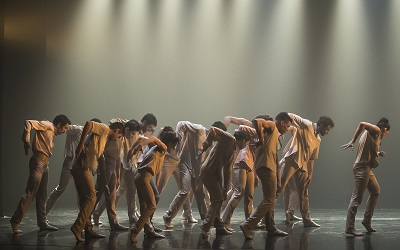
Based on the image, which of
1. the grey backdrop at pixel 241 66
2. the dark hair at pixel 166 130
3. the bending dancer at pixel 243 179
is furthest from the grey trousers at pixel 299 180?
the grey backdrop at pixel 241 66

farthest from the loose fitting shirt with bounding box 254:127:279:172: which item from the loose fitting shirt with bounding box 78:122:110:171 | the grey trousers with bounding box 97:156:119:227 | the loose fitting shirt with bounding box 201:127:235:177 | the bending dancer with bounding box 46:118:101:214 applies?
the bending dancer with bounding box 46:118:101:214

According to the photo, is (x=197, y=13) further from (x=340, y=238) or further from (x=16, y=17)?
(x=340, y=238)

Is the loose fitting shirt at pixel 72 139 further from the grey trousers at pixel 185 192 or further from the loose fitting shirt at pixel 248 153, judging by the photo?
the loose fitting shirt at pixel 248 153

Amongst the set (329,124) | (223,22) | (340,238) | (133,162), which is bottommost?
(340,238)

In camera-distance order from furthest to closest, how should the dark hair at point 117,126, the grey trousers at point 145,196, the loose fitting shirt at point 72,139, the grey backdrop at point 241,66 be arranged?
the grey backdrop at point 241,66 < the loose fitting shirt at point 72,139 < the dark hair at point 117,126 < the grey trousers at point 145,196

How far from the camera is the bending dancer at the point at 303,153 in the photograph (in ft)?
28.6

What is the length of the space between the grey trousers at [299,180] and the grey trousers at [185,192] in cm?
110

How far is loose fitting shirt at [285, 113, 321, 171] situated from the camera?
8.70 meters

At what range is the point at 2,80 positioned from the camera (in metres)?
10.6

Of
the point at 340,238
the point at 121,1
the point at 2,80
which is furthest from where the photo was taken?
the point at 121,1

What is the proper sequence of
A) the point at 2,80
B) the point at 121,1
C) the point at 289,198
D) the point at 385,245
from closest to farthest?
the point at 385,245, the point at 289,198, the point at 2,80, the point at 121,1

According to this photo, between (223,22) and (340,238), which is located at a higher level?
(223,22)

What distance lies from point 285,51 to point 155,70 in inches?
94.3

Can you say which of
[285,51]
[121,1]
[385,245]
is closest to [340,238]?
[385,245]
